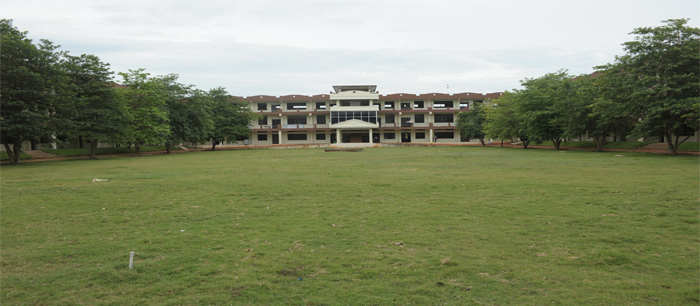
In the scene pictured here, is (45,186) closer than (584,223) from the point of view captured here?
No

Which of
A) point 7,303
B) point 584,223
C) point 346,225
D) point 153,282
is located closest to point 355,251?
point 346,225

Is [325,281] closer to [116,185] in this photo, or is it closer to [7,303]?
[7,303]

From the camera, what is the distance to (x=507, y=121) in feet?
160

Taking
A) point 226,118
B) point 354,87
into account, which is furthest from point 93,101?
point 354,87

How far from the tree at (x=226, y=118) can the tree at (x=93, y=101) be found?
20.7 m

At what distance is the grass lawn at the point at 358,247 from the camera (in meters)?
4.49

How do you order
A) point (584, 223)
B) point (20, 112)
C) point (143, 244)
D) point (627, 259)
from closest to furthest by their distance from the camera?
point (627, 259), point (143, 244), point (584, 223), point (20, 112)

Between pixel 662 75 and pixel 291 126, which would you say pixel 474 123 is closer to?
pixel 291 126

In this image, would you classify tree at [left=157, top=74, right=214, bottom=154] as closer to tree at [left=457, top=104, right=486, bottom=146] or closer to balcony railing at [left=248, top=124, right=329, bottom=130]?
balcony railing at [left=248, top=124, right=329, bottom=130]

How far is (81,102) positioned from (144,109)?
8.61 m

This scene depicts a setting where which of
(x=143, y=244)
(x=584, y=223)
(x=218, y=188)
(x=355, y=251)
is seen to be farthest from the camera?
(x=218, y=188)

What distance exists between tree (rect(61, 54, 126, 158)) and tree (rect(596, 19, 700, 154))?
39.2 meters

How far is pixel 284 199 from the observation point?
10.9m

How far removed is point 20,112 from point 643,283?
108 feet
